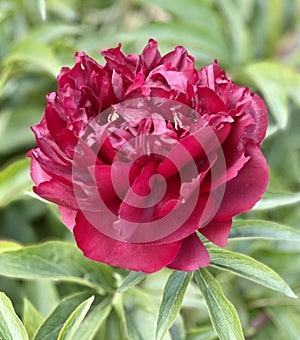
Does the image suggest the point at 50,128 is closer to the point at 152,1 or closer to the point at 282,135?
the point at 152,1

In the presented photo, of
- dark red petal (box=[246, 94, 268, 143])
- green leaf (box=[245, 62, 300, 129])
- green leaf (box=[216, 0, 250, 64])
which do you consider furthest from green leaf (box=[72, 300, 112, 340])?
green leaf (box=[216, 0, 250, 64])

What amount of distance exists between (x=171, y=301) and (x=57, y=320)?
0.45 feet

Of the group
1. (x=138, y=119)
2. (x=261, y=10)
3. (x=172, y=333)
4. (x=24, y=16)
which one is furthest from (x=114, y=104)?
(x=261, y=10)

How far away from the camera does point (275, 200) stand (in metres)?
0.68

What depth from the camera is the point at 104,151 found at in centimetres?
50

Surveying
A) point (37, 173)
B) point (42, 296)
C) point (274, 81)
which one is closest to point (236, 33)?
point (274, 81)

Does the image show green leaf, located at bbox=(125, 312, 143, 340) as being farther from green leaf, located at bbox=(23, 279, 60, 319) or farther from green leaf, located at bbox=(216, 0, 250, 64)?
green leaf, located at bbox=(216, 0, 250, 64)

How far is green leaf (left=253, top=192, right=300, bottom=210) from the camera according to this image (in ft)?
2.19

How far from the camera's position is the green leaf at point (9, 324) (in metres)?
0.55

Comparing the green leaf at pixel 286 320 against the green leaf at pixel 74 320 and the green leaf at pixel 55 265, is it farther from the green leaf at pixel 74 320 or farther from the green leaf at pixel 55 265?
the green leaf at pixel 74 320

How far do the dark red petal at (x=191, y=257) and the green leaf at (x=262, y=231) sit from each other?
0.36 ft

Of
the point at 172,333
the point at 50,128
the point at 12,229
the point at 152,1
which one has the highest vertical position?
the point at 152,1

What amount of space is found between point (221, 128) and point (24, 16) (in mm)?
745

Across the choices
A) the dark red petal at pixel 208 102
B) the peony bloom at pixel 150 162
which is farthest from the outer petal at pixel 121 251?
the dark red petal at pixel 208 102
